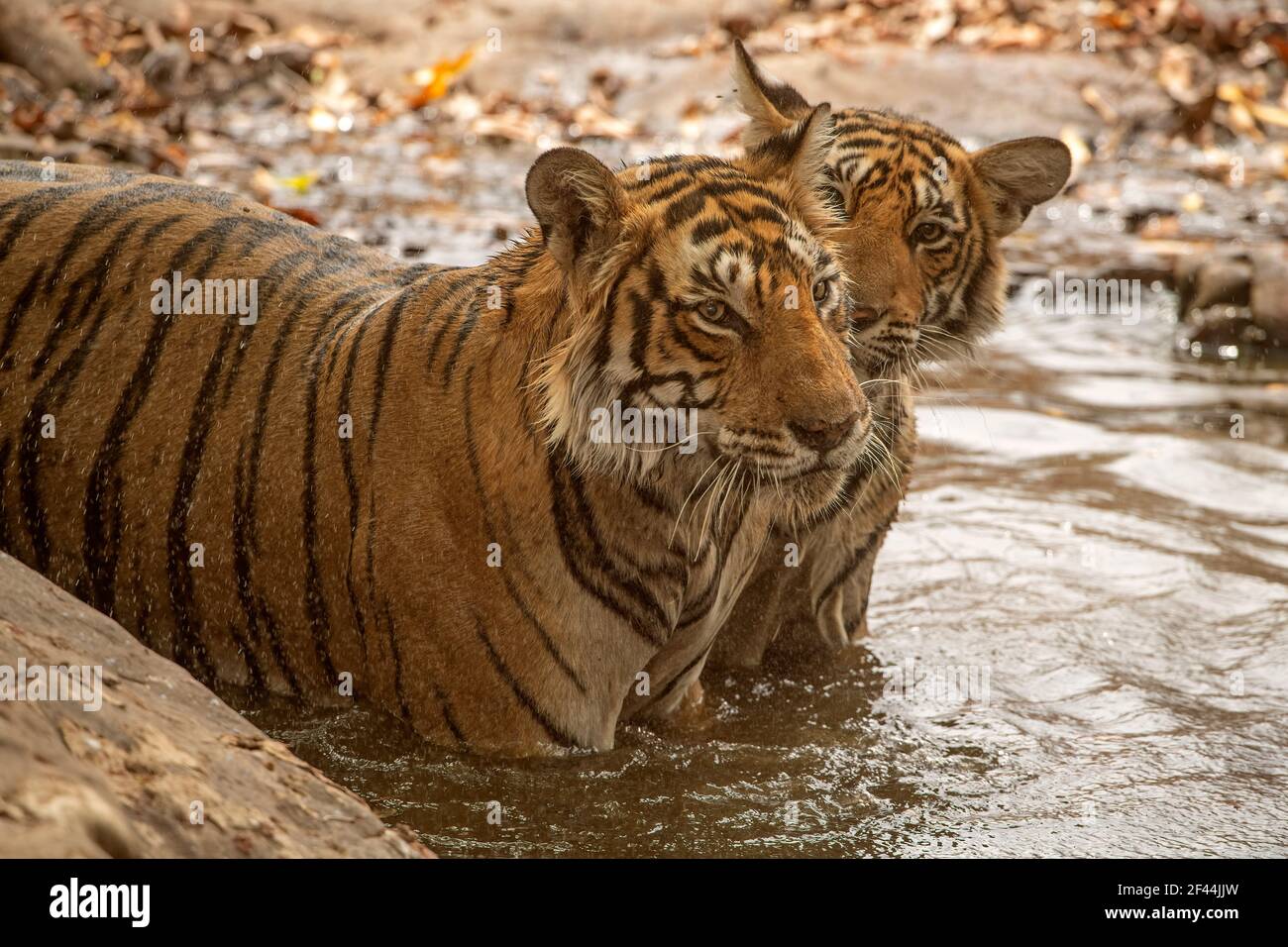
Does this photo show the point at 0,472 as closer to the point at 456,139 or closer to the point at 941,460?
the point at 941,460

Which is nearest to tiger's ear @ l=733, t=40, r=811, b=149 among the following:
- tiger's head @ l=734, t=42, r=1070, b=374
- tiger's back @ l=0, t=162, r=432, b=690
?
tiger's head @ l=734, t=42, r=1070, b=374

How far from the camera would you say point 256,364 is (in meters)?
3.26

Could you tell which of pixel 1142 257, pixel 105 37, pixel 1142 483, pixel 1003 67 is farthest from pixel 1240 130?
pixel 105 37

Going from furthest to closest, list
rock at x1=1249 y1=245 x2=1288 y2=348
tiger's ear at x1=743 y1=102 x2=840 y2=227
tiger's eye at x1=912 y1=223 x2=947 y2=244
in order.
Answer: rock at x1=1249 y1=245 x2=1288 y2=348
tiger's eye at x1=912 y1=223 x2=947 y2=244
tiger's ear at x1=743 y1=102 x2=840 y2=227

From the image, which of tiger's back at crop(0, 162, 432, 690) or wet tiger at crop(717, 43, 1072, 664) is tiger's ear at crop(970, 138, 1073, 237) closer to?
wet tiger at crop(717, 43, 1072, 664)

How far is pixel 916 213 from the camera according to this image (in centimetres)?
358

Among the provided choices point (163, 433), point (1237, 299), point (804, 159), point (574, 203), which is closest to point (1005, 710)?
point (804, 159)

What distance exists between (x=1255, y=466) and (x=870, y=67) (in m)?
6.08

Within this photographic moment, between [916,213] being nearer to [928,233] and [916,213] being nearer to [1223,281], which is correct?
[928,233]

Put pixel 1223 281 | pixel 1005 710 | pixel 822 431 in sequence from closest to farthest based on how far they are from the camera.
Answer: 1. pixel 822 431
2. pixel 1005 710
3. pixel 1223 281

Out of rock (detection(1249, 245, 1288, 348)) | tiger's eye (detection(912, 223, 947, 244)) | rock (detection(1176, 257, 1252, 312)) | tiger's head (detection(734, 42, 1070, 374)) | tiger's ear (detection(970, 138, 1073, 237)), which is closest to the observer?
tiger's head (detection(734, 42, 1070, 374))

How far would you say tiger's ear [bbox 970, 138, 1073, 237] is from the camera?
378 cm

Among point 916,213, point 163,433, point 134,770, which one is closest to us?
point 134,770

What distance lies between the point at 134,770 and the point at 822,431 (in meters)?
1.31
